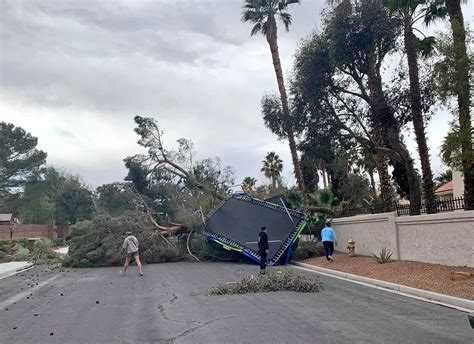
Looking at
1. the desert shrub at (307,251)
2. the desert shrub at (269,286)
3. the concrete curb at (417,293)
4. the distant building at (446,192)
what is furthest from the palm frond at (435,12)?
the distant building at (446,192)

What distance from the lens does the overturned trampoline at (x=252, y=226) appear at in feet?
81.3

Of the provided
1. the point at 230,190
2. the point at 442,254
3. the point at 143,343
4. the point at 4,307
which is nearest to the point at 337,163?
the point at 230,190

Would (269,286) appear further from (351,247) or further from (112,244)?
(112,244)

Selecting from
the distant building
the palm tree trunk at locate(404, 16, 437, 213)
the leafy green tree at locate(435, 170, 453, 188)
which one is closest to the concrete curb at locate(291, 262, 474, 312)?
the palm tree trunk at locate(404, 16, 437, 213)

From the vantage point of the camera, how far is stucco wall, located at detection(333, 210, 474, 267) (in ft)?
50.9

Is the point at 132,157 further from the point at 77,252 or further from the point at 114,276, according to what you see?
the point at 114,276

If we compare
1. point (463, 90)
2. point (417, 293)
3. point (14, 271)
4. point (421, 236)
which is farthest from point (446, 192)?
point (14, 271)

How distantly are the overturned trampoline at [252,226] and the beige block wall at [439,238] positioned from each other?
6.55 metres

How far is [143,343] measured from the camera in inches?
329

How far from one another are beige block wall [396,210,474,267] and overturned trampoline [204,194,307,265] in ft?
21.5

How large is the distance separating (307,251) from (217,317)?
51.6 ft

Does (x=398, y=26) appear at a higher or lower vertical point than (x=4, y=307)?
higher

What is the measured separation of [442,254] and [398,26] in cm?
971

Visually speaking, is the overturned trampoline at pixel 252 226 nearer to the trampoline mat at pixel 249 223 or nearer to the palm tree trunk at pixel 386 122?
the trampoline mat at pixel 249 223
